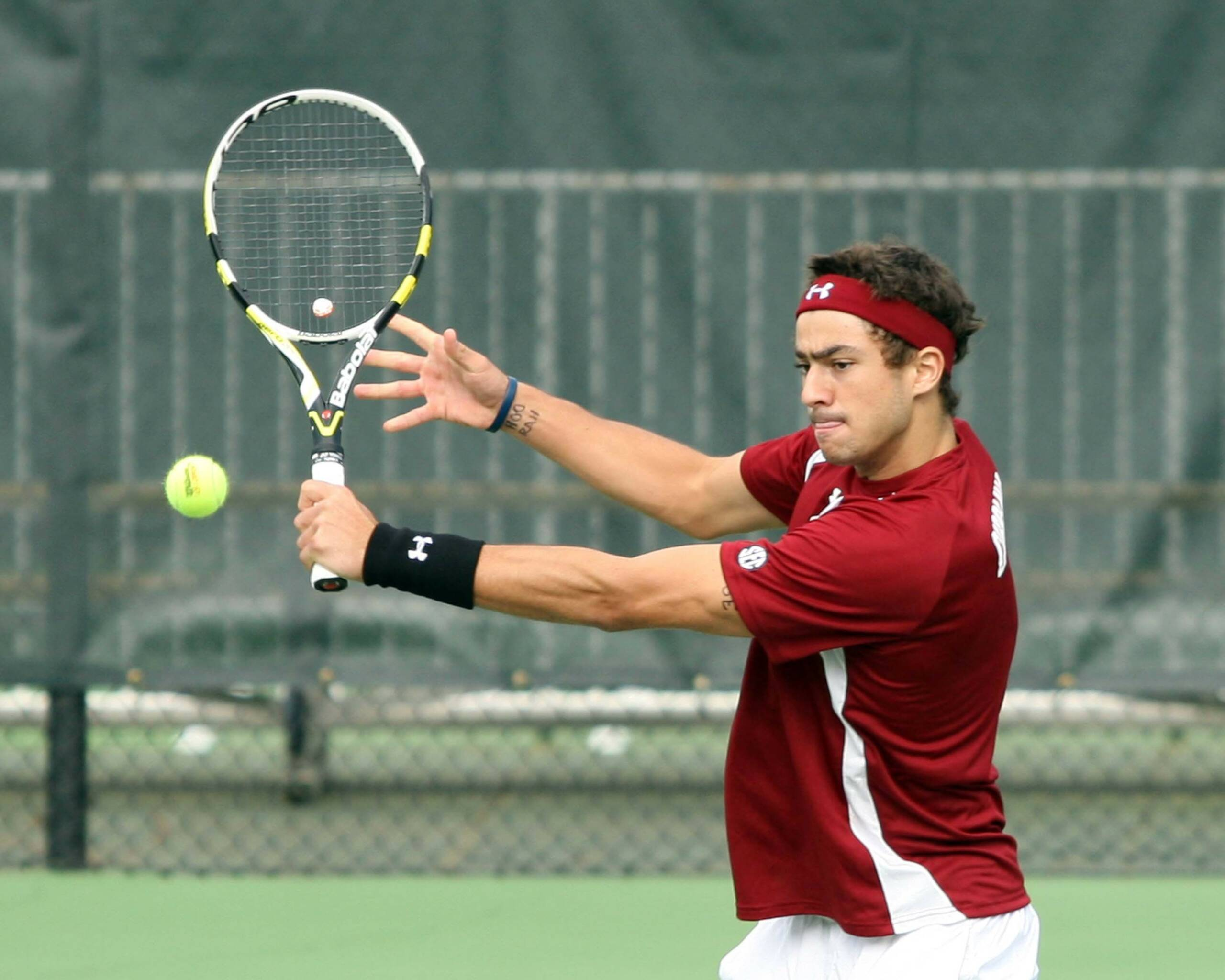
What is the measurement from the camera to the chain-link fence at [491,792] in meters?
4.82

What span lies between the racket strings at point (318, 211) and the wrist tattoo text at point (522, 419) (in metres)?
1.12

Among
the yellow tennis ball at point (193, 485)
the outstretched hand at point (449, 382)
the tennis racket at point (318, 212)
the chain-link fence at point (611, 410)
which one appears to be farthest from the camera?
the chain-link fence at point (611, 410)

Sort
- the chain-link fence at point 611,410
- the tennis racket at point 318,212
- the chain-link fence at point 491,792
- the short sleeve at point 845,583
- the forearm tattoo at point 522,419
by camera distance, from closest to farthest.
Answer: the short sleeve at point 845,583
the forearm tattoo at point 522,419
the tennis racket at point 318,212
the chain-link fence at point 611,410
the chain-link fence at point 491,792

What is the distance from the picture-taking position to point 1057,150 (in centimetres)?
457

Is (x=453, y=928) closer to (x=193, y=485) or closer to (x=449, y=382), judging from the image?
(x=449, y=382)

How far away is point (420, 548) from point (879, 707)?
761 mm

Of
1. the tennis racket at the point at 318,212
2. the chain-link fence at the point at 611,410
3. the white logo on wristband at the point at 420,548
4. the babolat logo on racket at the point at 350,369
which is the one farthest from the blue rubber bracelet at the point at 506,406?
the chain-link fence at the point at 611,410

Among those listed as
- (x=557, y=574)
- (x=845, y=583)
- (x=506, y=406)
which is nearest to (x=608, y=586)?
(x=557, y=574)

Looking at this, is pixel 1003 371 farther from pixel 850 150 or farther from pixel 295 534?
pixel 295 534

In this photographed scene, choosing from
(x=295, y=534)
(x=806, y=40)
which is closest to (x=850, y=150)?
(x=806, y=40)

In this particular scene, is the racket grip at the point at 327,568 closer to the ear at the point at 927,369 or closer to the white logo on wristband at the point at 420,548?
the white logo on wristband at the point at 420,548

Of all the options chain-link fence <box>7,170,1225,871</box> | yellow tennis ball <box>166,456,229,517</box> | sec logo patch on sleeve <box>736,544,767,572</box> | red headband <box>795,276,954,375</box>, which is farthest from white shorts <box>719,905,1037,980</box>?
chain-link fence <box>7,170,1225,871</box>

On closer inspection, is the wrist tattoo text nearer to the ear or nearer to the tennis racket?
the ear

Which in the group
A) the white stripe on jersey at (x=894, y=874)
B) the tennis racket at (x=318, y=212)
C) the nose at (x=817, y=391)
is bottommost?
the white stripe on jersey at (x=894, y=874)
